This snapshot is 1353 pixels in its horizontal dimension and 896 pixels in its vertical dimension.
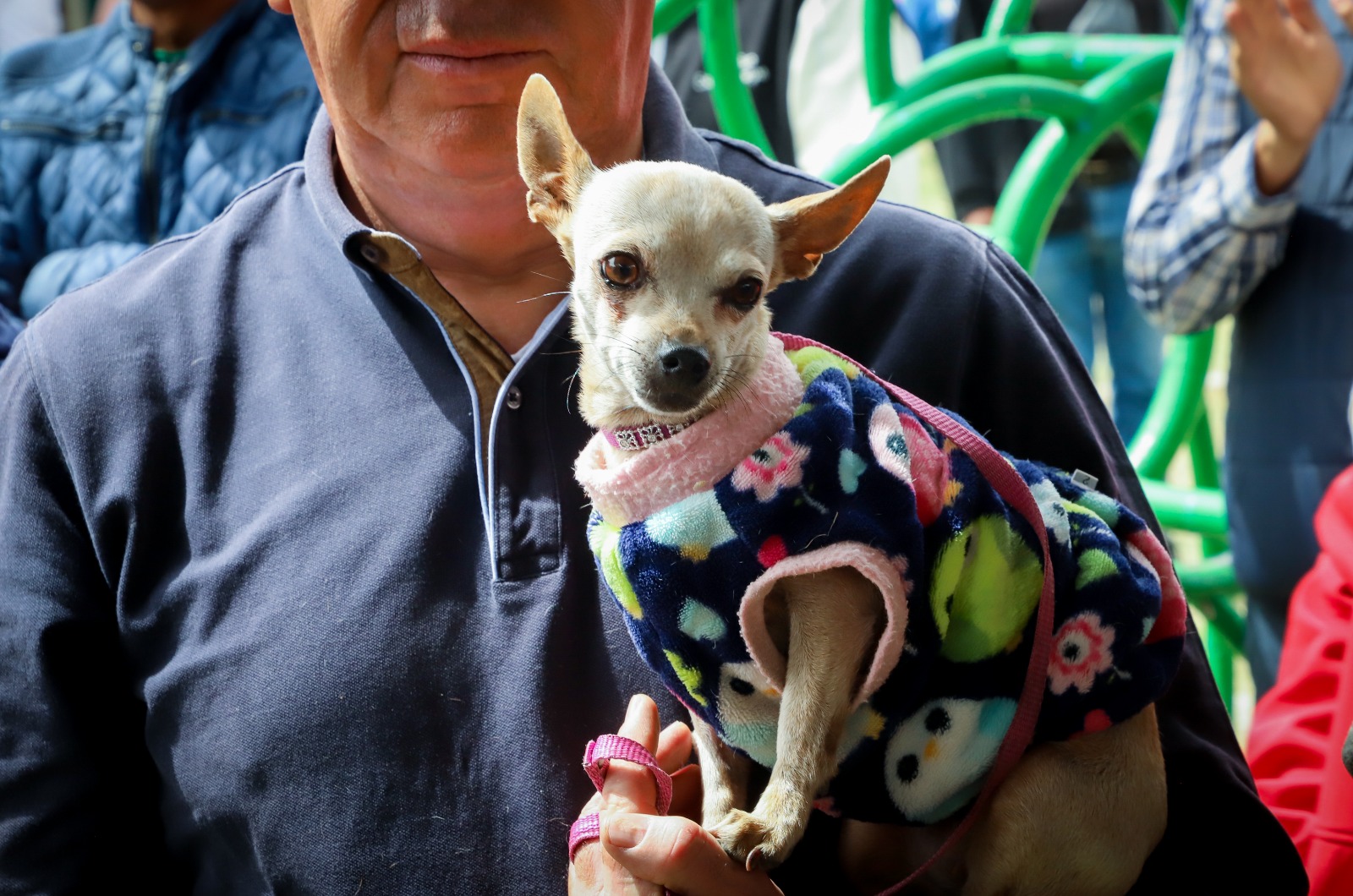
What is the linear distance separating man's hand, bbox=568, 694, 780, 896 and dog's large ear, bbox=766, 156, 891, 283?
1.66 ft

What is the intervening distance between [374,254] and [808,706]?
0.80m

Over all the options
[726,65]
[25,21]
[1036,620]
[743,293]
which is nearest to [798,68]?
[726,65]

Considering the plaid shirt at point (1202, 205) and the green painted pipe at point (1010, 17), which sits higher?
the green painted pipe at point (1010, 17)

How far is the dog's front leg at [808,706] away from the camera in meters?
1.14

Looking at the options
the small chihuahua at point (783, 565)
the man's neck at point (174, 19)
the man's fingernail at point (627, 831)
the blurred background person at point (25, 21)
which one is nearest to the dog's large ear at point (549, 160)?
the small chihuahua at point (783, 565)

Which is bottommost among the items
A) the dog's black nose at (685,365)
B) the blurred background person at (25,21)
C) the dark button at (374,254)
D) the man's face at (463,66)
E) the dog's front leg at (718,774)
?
the blurred background person at (25,21)

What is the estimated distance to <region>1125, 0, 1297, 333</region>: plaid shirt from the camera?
2498 mm

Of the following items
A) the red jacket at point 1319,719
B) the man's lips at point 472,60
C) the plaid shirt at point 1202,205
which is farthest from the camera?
the plaid shirt at point 1202,205

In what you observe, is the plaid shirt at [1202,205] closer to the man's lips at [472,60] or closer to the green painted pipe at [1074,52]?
the green painted pipe at [1074,52]

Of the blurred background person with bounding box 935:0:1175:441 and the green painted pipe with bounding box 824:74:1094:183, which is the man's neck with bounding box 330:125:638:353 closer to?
the green painted pipe with bounding box 824:74:1094:183

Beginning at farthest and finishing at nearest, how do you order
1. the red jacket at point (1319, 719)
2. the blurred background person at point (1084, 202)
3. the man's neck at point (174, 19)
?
1. the blurred background person at point (1084, 202)
2. the man's neck at point (174, 19)
3. the red jacket at point (1319, 719)

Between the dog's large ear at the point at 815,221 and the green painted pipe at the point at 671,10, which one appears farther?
the green painted pipe at the point at 671,10

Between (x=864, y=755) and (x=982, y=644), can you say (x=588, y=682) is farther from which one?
(x=982, y=644)

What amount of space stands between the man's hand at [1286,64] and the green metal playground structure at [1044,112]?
284 mm
